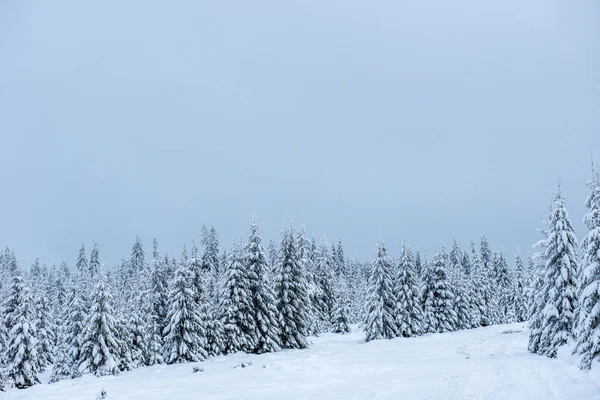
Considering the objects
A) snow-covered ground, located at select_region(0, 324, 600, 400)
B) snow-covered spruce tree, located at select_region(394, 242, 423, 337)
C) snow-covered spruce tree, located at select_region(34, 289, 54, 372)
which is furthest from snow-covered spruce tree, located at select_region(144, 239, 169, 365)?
snow-covered spruce tree, located at select_region(394, 242, 423, 337)

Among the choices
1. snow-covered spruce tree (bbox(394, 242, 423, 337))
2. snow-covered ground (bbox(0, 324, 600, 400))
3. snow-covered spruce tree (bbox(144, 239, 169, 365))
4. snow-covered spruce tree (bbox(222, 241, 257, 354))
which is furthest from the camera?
snow-covered spruce tree (bbox(394, 242, 423, 337))

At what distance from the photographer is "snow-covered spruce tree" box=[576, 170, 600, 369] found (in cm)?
1977

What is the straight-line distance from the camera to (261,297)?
40.4 m

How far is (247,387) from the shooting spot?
19.9 meters

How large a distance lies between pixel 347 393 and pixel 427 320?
42463 mm

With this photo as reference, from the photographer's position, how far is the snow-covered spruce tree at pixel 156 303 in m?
38.9

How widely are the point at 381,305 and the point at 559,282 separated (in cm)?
2624

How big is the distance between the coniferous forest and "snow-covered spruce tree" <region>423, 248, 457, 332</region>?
137 millimetres

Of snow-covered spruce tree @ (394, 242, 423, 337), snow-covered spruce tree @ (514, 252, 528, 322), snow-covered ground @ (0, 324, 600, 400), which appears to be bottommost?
snow-covered spruce tree @ (514, 252, 528, 322)

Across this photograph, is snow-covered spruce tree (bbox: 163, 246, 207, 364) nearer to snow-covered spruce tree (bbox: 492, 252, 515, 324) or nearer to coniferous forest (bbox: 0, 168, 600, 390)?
coniferous forest (bbox: 0, 168, 600, 390)

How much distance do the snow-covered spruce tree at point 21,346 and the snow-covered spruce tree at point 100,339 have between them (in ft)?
16.4

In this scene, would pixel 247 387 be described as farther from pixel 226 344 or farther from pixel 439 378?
pixel 226 344

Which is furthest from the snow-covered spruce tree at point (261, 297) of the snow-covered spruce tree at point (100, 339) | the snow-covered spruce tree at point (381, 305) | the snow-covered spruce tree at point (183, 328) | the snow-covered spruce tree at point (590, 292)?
the snow-covered spruce tree at point (590, 292)

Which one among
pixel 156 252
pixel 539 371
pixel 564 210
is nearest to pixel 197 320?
pixel 156 252
